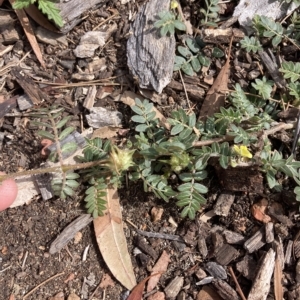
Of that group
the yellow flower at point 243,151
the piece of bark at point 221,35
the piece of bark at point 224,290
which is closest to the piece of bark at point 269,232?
the piece of bark at point 224,290

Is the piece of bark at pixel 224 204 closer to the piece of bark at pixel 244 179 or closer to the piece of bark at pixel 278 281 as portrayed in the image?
the piece of bark at pixel 244 179

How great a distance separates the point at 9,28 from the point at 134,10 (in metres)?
0.81

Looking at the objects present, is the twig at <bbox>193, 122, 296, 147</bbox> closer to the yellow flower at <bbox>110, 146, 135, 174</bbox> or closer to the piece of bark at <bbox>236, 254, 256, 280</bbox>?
the yellow flower at <bbox>110, 146, 135, 174</bbox>

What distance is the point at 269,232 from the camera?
293 centimetres

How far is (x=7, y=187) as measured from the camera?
2.96 m

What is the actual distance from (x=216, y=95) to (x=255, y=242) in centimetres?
91

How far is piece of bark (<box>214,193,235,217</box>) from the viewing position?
3.00 metres

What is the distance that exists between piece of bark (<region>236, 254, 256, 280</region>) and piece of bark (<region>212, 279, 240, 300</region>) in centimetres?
11

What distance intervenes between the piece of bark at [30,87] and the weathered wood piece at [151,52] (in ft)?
1.95

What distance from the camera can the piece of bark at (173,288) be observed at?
296 cm

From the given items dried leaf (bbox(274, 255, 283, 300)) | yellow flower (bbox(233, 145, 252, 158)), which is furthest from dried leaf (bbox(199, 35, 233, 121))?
dried leaf (bbox(274, 255, 283, 300))

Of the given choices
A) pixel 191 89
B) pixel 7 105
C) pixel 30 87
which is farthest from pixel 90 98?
pixel 191 89

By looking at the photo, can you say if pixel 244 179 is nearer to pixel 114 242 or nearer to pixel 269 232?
pixel 269 232

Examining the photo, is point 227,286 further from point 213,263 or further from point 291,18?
point 291,18
